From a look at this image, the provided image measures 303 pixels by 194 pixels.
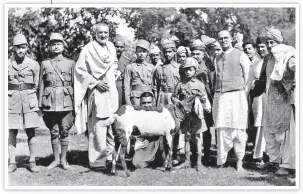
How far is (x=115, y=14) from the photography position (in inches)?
356

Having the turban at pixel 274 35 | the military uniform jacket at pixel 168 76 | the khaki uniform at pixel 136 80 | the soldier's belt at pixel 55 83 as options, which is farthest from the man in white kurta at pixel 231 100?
the soldier's belt at pixel 55 83

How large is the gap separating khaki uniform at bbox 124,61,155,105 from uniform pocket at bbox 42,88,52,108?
4.70 feet

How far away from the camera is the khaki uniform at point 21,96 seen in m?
7.03

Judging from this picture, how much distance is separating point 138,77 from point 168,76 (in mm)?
598

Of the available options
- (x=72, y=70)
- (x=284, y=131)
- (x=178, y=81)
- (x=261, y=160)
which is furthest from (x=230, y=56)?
(x=72, y=70)

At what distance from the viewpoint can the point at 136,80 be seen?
7.80 metres

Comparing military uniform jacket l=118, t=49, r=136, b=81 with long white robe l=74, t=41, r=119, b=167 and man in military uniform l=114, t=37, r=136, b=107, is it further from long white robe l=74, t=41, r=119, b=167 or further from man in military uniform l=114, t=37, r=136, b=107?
long white robe l=74, t=41, r=119, b=167

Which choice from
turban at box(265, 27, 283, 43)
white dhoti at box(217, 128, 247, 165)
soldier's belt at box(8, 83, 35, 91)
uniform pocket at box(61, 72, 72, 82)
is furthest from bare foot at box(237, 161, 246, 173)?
soldier's belt at box(8, 83, 35, 91)

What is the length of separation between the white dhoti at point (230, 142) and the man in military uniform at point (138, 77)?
5.53 feet

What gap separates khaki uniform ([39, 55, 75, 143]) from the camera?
7.31 m

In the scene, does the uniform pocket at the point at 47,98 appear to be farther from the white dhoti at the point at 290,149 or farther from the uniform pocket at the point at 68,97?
the white dhoti at the point at 290,149

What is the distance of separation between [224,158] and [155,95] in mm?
1892

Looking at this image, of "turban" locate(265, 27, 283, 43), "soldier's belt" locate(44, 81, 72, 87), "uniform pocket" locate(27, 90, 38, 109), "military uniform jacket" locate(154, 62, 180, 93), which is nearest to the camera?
"turban" locate(265, 27, 283, 43)
